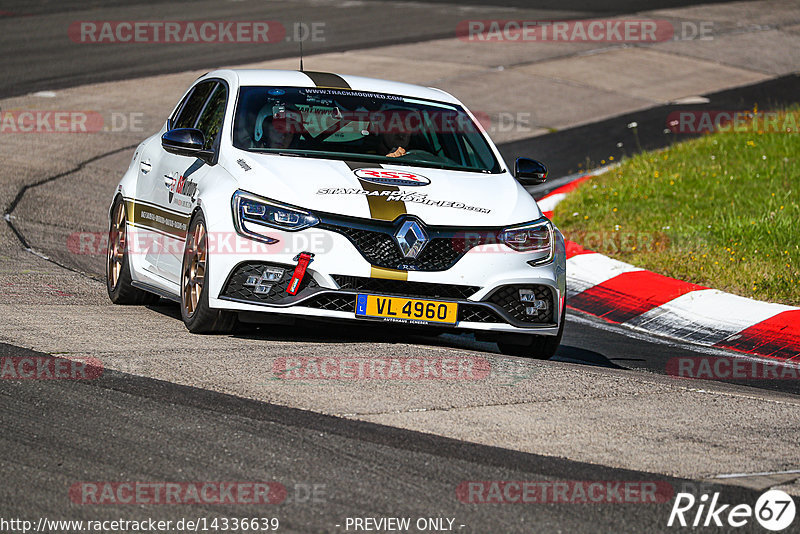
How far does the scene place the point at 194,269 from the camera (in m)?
7.52

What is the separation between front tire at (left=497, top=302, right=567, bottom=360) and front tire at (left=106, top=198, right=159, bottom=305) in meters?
2.58

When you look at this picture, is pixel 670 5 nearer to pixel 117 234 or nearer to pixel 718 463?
pixel 117 234

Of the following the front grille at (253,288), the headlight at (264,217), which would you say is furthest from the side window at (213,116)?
the front grille at (253,288)

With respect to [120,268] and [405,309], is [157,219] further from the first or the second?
[405,309]

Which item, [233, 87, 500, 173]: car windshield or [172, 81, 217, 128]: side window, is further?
[172, 81, 217, 128]: side window

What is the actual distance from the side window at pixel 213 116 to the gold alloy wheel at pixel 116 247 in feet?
2.99

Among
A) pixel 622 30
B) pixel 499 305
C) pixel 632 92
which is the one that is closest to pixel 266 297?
pixel 499 305

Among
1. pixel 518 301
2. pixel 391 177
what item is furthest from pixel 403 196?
pixel 518 301

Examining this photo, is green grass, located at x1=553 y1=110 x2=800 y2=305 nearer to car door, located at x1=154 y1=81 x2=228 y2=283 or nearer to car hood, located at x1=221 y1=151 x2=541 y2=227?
car hood, located at x1=221 y1=151 x2=541 y2=227

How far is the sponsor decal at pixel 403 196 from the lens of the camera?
23.6 ft

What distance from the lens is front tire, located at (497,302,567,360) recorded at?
7719mm

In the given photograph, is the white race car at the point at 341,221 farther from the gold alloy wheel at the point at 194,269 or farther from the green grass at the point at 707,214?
the green grass at the point at 707,214

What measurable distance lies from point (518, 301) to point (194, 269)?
189 centimetres

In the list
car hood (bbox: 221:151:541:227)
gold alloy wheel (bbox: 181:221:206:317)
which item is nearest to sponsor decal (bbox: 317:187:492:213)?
car hood (bbox: 221:151:541:227)
